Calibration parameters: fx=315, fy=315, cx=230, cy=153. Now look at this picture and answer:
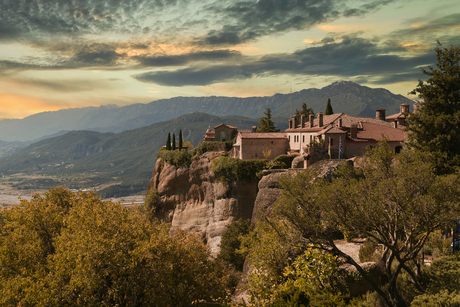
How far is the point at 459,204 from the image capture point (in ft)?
58.6

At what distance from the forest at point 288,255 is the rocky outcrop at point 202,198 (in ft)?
92.4

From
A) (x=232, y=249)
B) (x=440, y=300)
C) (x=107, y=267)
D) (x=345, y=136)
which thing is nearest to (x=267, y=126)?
(x=345, y=136)

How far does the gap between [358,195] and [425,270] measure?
8.08m

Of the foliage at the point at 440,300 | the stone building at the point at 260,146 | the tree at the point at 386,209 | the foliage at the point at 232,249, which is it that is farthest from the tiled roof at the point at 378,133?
the foliage at the point at 440,300

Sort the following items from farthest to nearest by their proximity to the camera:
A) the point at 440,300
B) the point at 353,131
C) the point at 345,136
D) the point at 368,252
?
the point at 353,131 < the point at 345,136 < the point at 368,252 < the point at 440,300

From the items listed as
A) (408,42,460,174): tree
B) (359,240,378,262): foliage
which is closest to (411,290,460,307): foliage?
(359,240,378,262): foliage

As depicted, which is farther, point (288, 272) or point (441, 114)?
point (441, 114)

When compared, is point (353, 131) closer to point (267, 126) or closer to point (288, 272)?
point (288, 272)

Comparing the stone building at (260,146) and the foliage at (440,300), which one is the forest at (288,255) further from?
the stone building at (260,146)

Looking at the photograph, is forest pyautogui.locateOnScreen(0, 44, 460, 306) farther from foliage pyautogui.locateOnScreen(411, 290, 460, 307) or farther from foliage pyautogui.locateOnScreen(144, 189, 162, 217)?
foliage pyautogui.locateOnScreen(144, 189, 162, 217)

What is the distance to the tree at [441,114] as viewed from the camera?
3070 centimetres

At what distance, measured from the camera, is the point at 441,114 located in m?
31.4

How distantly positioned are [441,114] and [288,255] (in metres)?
21.8

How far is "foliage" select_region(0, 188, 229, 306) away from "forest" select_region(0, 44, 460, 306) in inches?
2.8
